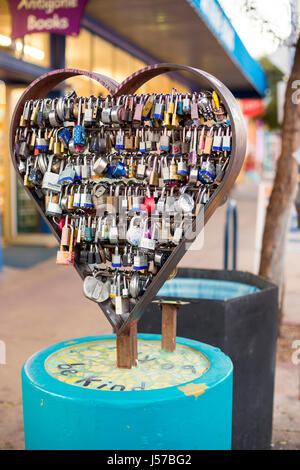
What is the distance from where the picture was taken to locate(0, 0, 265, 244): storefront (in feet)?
28.3

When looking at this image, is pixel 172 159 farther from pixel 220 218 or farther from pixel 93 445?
pixel 220 218

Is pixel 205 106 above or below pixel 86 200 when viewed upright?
above

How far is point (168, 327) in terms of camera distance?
2.67m

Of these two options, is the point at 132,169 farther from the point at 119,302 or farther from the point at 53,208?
the point at 119,302

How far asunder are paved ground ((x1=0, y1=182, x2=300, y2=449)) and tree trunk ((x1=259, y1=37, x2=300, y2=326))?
2.66 feet

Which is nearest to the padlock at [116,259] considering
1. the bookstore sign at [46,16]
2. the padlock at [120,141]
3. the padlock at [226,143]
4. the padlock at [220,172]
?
the padlock at [120,141]

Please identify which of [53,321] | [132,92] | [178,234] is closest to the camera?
[178,234]

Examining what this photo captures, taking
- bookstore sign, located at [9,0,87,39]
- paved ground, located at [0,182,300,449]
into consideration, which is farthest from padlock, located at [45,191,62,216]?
bookstore sign, located at [9,0,87,39]

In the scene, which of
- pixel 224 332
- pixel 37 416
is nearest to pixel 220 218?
pixel 224 332

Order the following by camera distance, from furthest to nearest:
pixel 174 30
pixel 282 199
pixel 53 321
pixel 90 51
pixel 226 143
Result: pixel 90 51
pixel 174 30
pixel 53 321
pixel 282 199
pixel 226 143

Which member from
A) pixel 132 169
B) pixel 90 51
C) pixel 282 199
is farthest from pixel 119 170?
pixel 90 51

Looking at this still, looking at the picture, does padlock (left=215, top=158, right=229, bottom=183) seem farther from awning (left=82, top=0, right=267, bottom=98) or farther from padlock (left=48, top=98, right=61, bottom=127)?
awning (left=82, top=0, right=267, bottom=98)

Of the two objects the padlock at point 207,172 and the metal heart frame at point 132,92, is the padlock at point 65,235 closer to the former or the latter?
the metal heart frame at point 132,92

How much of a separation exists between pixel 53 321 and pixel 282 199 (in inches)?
109
